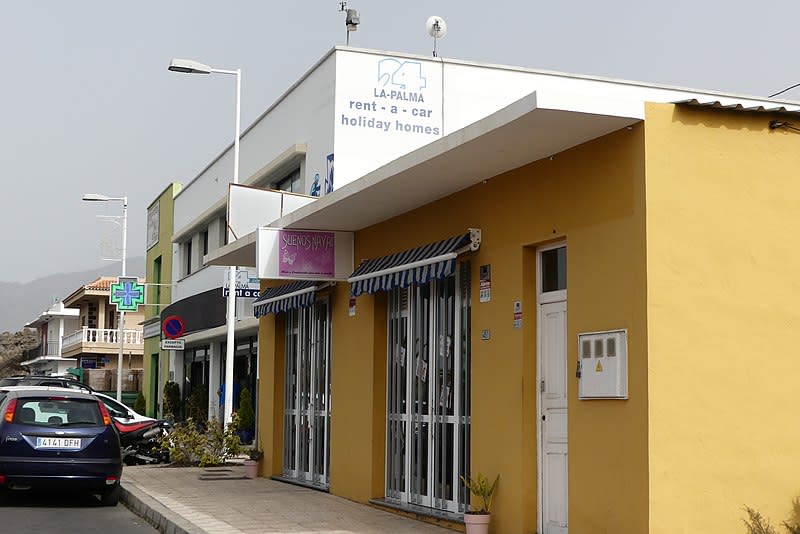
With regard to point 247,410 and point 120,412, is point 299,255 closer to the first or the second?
point 120,412

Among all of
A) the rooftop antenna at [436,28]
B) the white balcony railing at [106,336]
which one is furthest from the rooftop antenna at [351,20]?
the white balcony railing at [106,336]

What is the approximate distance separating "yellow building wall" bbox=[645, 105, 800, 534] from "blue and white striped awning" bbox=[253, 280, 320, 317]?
795cm

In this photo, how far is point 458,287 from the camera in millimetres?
11883

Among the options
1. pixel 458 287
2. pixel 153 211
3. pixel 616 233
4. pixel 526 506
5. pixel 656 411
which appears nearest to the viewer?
pixel 656 411

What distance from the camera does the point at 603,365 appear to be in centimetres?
891

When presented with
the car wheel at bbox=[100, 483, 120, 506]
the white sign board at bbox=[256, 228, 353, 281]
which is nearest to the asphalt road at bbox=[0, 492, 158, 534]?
the car wheel at bbox=[100, 483, 120, 506]

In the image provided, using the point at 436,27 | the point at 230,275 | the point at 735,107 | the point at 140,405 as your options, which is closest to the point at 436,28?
the point at 436,27

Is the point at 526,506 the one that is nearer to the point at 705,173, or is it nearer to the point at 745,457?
the point at 745,457

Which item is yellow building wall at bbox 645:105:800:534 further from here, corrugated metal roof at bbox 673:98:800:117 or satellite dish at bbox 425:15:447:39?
satellite dish at bbox 425:15:447:39

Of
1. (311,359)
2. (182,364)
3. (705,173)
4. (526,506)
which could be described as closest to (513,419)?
(526,506)

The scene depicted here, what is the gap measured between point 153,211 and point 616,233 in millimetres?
38340

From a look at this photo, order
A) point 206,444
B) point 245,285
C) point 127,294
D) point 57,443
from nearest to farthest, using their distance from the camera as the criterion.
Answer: point 57,443 → point 206,444 → point 245,285 → point 127,294

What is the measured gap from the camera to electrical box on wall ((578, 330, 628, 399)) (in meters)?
8.68

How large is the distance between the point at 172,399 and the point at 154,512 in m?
25.2
